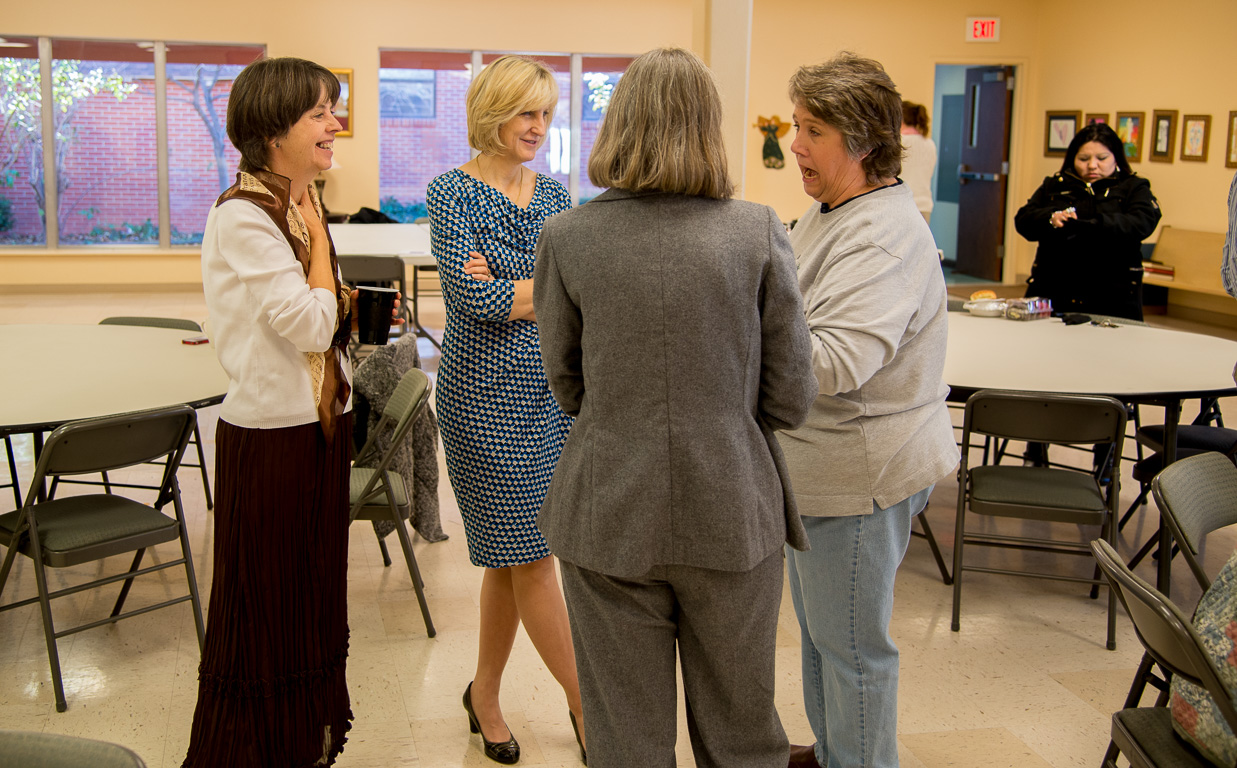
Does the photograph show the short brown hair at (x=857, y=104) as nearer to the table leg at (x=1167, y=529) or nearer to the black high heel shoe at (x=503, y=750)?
the black high heel shoe at (x=503, y=750)

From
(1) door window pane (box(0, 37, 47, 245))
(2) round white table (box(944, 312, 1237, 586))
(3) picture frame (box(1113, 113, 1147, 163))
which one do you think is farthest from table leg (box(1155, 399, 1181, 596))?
(1) door window pane (box(0, 37, 47, 245))

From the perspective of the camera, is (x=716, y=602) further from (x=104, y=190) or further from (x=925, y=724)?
(x=104, y=190)

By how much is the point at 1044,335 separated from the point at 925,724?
214 centimetres

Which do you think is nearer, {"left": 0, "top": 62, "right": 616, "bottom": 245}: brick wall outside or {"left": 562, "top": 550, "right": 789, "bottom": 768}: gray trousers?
{"left": 562, "top": 550, "right": 789, "bottom": 768}: gray trousers

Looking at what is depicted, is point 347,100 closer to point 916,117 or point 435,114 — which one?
point 435,114

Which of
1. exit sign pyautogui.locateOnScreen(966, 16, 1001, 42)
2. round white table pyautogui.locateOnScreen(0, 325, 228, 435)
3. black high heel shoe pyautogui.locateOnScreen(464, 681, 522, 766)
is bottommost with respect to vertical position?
black high heel shoe pyautogui.locateOnScreen(464, 681, 522, 766)

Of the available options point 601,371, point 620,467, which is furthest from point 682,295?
point 620,467

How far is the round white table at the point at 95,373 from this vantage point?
2.98 metres

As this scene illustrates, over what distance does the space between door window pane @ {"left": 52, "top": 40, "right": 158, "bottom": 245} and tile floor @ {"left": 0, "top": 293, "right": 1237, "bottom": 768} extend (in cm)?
854

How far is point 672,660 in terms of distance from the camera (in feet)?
5.81

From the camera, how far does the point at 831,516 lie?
6.64 ft

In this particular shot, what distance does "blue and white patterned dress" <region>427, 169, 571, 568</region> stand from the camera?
7.70ft

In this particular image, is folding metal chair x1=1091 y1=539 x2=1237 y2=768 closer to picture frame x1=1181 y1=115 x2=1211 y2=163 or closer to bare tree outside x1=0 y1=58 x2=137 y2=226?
picture frame x1=1181 y1=115 x2=1211 y2=163

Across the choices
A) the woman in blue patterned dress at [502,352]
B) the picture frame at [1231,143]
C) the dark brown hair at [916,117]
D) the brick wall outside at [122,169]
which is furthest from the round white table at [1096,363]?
the brick wall outside at [122,169]
